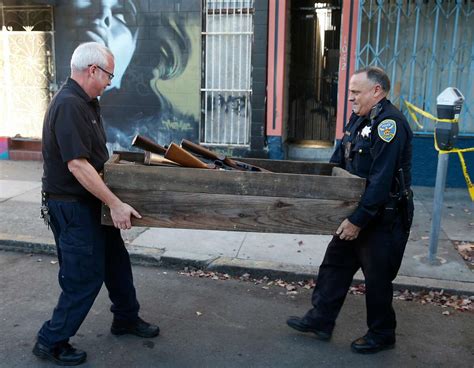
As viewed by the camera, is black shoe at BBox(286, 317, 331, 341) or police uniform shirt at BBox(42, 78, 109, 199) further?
black shoe at BBox(286, 317, 331, 341)

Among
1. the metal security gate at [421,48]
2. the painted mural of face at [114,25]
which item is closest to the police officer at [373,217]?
the metal security gate at [421,48]

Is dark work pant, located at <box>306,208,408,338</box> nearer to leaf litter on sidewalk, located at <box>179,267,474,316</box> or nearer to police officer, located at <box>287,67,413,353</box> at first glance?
police officer, located at <box>287,67,413,353</box>

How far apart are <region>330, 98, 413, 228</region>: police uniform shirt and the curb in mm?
1576

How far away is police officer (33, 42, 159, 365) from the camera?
9.48ft

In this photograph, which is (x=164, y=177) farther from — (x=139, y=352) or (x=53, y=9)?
(x=53, y=9)

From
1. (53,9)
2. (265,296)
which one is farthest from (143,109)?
(265,296)

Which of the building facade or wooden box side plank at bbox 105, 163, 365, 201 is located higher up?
the building facade

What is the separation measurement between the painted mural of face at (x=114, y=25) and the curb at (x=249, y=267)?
4079 millimetres

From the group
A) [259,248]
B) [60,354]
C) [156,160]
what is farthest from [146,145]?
[259,248]

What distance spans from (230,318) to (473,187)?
319 centimetres

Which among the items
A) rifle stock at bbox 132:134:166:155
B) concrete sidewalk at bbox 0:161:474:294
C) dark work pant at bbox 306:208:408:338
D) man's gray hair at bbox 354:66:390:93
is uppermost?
man's gray hair at bbox 354:66:390:93

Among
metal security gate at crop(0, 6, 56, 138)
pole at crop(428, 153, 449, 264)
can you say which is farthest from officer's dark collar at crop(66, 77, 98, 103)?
metal security gate at crop(0, 6, 56, 138)

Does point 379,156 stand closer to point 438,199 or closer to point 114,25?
point 438,199

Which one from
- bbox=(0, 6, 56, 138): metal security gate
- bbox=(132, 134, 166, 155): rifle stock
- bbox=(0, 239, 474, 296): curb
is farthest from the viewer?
bbox=(0, 6, 56, 138): metal security gate
